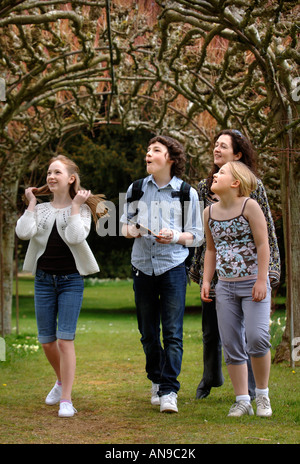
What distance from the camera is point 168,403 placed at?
4.42 m

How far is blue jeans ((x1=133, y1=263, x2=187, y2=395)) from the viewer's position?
449 centimetres

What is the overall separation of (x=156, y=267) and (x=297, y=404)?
1.34m

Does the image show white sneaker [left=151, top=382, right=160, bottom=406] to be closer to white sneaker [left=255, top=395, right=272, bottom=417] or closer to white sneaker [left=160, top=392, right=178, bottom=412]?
white sneaker [left=160, top=392, right=178, bottom=412]

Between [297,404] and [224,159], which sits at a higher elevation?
[224,159]

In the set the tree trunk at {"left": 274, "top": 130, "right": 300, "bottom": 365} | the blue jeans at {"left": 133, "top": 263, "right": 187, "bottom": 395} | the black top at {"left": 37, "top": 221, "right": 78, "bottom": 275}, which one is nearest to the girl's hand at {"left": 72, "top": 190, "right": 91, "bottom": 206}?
the black top at {"left": 37, "top": 221, "right": 78, "bottom": 275}

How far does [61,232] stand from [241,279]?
4.20 feet

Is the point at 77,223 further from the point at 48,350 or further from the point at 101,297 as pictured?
the point at 101,297

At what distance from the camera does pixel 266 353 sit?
3.97 m

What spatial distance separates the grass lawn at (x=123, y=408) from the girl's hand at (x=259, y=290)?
71 centimetres

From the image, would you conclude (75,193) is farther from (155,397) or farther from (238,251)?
(155,397)

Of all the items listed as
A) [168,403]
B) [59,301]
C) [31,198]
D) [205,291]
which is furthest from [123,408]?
[31,198]
